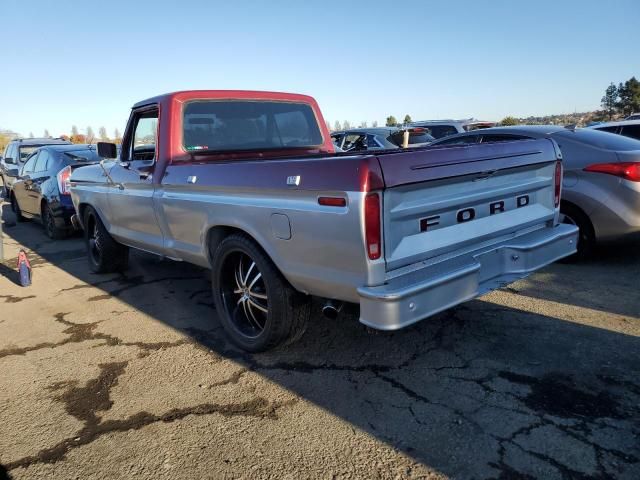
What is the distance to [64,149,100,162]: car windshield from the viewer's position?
28.8 feet

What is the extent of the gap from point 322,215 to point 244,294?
1265 millimetres

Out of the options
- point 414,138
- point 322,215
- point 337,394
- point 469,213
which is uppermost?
point 414,138

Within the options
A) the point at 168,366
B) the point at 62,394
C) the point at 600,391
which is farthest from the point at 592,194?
the point at 62,394

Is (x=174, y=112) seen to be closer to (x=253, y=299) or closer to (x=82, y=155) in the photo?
(x=253, y=299)

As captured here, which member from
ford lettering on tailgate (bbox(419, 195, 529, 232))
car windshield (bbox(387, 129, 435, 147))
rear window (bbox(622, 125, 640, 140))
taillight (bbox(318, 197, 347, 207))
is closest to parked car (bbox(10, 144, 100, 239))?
taillight (bbox(318, 197, 347, 207))

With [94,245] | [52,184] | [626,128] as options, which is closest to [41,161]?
[52,184]

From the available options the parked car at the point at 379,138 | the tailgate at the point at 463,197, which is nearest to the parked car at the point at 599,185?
the tailgate at the point at 463,197

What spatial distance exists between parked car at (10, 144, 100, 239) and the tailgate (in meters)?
7.07

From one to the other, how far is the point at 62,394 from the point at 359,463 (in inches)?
80.4

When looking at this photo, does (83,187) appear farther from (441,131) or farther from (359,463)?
(441,131)

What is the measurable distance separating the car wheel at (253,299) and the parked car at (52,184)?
557cm

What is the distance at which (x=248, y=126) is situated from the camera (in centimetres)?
477

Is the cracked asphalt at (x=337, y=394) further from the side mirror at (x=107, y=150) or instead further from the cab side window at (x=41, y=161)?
the cab side window at (x=41, y=161)

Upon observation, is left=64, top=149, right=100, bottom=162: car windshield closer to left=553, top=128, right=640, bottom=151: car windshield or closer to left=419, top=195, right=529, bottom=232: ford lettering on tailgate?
left=553, top=128, right=640, bottom=151: car windshield
